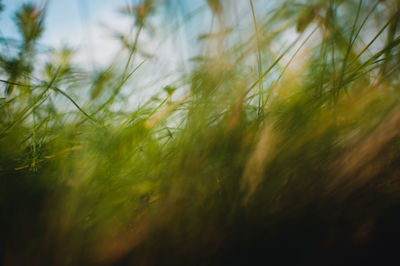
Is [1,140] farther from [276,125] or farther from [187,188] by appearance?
[276,125]

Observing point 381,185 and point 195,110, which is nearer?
point 381,185

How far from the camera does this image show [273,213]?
33 cm

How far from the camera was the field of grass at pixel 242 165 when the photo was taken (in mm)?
307

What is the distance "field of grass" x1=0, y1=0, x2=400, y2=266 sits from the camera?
0.31m

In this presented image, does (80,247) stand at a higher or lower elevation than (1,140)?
lower

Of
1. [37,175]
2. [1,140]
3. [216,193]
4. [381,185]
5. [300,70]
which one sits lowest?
[381,185]

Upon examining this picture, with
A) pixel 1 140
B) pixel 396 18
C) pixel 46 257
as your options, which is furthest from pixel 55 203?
pixel 396 18

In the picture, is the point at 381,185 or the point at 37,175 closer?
the point at 381,185

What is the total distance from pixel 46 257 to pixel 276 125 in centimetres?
45

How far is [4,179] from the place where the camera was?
0.44 metres

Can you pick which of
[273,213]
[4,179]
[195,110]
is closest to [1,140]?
[4,179]

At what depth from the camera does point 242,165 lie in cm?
36

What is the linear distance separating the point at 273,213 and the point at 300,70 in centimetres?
28

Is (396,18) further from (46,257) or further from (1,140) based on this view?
(1,140)
